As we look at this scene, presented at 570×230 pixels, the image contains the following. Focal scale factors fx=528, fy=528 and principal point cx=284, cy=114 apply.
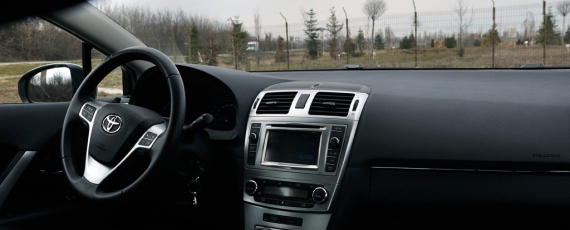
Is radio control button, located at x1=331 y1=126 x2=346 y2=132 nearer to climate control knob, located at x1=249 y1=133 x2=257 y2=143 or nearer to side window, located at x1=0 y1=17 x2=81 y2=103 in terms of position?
climate control knob, located at x1=249 y1=133 x2=257 y2=143

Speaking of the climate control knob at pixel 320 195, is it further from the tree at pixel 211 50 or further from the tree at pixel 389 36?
the tree at pixel 389 36

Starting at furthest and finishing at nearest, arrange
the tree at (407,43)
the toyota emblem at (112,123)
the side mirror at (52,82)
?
the tree at (407,43) → the side mirror at (52,82) → the toyota emblem at (112,123)

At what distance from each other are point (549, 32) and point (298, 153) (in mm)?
3155

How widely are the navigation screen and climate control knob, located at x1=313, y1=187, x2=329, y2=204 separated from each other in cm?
14

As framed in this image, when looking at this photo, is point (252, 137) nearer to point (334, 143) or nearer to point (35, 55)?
point (334, 143)

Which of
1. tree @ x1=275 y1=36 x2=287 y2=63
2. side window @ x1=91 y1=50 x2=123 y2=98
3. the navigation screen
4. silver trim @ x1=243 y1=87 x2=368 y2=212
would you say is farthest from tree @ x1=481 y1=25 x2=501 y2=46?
side window @ x1=91 y1=50 x2=123 y2=98

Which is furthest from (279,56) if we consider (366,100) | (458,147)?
(458,147)

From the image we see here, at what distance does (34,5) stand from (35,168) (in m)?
1.00

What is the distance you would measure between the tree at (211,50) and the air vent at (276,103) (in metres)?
1.41

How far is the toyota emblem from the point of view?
2453 millimetres

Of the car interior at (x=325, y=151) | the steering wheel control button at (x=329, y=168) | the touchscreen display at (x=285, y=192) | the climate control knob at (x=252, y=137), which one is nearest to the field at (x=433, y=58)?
the car interior at (x=325, y=151)

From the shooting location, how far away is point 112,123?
2.48m

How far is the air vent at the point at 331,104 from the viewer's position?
274cm

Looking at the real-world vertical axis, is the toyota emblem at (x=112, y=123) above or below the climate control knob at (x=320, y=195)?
above
